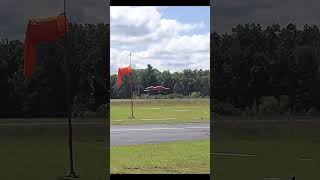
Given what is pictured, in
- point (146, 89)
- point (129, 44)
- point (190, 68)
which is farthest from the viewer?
point (146, 89)

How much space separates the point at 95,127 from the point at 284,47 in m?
1.92

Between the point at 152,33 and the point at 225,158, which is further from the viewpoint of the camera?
the point at 152,33

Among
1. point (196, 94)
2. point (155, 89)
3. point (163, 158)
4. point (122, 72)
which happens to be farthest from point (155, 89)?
point (163, 158)

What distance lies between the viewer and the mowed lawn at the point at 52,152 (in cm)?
391

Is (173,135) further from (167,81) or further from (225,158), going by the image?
(225,158)

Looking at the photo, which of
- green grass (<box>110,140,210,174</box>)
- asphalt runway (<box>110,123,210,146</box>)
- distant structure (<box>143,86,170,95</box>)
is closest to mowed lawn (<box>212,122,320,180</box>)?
green grass (<box>110,140,210,174</box>)

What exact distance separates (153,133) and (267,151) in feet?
14.6

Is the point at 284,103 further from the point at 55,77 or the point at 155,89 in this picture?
the point at 155,89

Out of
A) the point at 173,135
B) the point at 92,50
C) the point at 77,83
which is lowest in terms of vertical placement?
the point at 173,135

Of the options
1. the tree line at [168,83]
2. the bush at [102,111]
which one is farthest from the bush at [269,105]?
the tree line at [168,83]

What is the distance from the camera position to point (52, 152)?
13.0 feet

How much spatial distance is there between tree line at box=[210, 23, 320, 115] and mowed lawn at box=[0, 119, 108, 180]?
1.17 m

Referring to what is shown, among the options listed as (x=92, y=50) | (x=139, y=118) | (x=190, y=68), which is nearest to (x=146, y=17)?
(x=190, y=68)

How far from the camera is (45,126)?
3.94 meters
